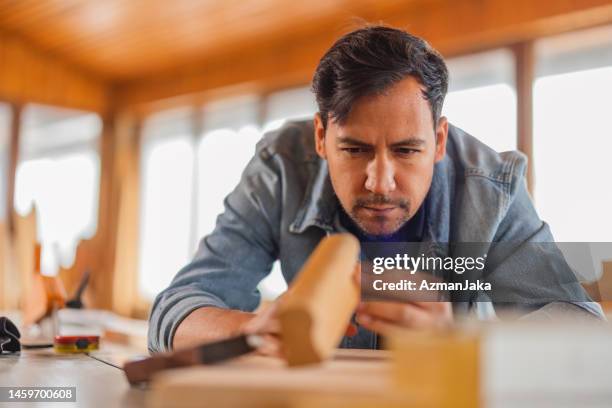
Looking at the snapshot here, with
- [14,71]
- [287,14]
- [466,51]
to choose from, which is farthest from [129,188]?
[466,51]

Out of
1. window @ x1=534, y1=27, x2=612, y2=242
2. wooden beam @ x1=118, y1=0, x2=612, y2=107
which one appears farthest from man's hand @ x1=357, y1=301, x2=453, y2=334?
wooden beam @ x1=118, y1=0, x2=612, y2=107

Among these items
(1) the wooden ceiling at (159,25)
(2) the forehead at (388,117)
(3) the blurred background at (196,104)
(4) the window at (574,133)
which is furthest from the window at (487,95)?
(2) the forehead at (388,117)

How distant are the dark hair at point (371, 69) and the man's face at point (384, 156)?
0.06 ft

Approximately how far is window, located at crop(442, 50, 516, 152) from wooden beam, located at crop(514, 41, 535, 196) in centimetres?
3

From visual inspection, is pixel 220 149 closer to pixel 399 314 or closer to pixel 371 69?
pixel 371 69

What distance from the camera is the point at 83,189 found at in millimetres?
6656

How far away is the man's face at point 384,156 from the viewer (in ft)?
3.65

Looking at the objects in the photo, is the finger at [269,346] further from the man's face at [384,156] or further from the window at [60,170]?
the window at [60,170]

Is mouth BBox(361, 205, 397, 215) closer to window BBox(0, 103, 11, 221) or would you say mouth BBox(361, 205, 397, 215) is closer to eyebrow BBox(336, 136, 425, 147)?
eyebrow BBox(336, 136, 425, 147)

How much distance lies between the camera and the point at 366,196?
1151 mm

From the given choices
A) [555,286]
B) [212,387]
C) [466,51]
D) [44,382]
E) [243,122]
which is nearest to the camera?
[212,387]

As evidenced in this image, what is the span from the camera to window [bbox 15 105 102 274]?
613 cm

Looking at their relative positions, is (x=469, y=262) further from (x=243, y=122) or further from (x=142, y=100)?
(x=142, y=100)

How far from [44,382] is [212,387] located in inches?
17.8
